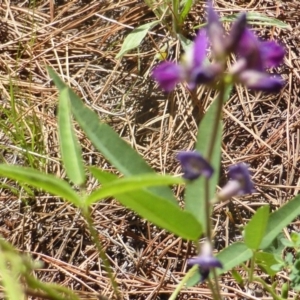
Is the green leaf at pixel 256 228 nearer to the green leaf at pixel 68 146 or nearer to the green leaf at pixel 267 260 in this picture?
the green leaf at pixel 267 260

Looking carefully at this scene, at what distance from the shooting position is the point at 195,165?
0.93 metres

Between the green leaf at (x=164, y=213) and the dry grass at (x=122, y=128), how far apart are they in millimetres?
748

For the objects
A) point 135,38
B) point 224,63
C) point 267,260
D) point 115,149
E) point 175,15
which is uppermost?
point 175,15

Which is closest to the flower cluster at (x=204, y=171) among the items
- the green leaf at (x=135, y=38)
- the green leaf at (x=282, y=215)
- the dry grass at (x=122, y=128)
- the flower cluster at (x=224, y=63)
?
the flower cluster at (x=224, y=63)

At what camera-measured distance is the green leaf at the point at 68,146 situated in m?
1.16

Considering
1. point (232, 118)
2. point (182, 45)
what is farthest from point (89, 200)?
point (182, 45)

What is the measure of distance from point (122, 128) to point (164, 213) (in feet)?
3.85

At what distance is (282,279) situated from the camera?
1733 millimetres

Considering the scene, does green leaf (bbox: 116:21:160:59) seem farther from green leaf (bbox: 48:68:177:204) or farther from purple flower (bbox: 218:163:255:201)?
purple flower (bbox: 218:163:255:201)

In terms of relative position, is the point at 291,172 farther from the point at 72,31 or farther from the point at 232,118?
the point at 72,31

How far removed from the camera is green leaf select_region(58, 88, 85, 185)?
3.82 feet

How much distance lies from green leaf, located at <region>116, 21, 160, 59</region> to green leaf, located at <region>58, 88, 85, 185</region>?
0.99m

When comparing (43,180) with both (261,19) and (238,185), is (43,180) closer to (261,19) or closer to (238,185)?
(238,185)

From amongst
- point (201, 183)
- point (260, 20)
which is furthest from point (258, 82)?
point (260, 20)
